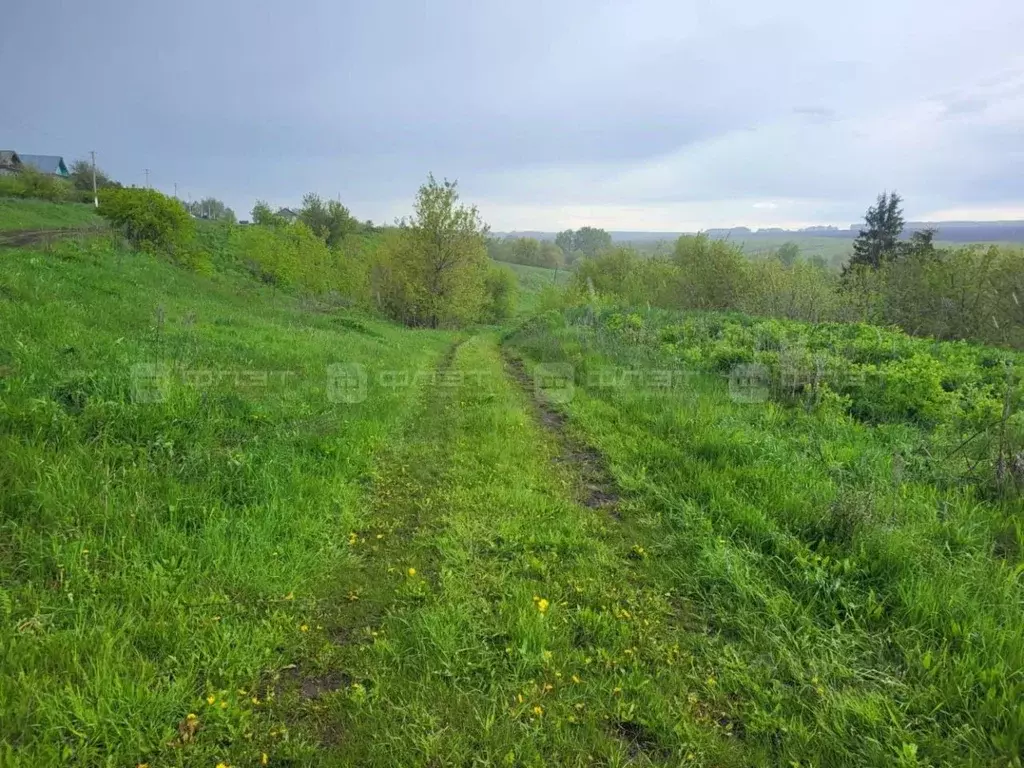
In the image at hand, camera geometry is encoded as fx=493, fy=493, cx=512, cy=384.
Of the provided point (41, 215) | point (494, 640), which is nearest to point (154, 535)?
point (494, 640)

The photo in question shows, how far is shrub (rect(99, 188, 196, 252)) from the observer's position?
2436cm

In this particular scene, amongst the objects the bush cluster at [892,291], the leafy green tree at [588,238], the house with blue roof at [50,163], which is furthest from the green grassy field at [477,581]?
the leafy green tree at [588,238]

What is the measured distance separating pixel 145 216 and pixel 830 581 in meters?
31.0

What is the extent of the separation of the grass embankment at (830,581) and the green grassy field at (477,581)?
0.02 metres

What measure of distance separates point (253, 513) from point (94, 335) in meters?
5.23

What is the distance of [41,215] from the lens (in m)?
34.1

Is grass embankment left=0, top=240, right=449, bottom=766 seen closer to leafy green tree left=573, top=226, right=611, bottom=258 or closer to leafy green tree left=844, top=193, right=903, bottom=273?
leafy green tree left=844, top=193, right=903, bottom=273

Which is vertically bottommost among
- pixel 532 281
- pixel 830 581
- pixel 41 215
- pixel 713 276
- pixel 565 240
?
pixel 830 581

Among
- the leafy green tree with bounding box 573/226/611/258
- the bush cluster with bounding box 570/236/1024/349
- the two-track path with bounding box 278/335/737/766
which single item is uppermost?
the leafy green tree with bounding box 573/226/611/258

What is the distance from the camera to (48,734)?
217cm

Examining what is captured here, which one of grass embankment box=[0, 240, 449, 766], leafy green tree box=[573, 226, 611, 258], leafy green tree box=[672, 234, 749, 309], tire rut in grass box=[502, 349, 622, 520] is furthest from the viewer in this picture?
leafy green tree box=[573, 226, 611, 258]

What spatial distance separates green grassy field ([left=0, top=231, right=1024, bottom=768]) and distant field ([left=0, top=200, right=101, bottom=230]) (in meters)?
32.3

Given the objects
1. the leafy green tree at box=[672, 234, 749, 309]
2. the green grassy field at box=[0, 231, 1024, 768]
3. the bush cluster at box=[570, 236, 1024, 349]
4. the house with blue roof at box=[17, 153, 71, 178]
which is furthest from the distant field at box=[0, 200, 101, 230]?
the house with blue roof at box=[17, 153, 71, 178]

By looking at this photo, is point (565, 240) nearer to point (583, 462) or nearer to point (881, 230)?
point (881, 230)
